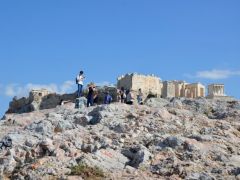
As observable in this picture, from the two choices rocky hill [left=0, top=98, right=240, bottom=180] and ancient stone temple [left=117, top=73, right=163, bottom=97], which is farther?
ancient stone temple [left=117, top=73, right=163, bottom=97]

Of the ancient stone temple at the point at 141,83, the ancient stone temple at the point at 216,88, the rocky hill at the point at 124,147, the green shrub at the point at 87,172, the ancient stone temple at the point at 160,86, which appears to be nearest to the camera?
the green shrub at the point at 87,172

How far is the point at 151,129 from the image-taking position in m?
20.8

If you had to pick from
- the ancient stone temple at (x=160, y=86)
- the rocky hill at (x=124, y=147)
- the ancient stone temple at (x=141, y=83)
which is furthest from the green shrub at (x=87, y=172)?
the ancient stone temple at (x=141, y=83)

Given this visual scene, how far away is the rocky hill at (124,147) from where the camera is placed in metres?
16.8

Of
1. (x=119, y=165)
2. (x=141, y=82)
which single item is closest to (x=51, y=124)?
(x=119, y=165)

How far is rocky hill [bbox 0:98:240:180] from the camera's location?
1675 centimetres

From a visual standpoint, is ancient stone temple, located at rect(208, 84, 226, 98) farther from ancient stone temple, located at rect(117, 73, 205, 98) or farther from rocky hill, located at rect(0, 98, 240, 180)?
rocky hill, located at rect(0, 98, 240, 180)

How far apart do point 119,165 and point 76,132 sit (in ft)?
10.0

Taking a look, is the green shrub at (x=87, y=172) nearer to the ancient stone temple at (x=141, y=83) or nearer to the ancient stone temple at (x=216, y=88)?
the ancient stone temple at (x=141, y=83)

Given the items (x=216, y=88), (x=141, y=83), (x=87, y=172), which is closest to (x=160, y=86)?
(x=141, y=83)

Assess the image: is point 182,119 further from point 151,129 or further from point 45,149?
point 45,149

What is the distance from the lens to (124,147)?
18.6 metres

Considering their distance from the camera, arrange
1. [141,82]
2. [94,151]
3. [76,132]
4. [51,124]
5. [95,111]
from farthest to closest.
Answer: [141,82] < [95,111] < [51,124] < [76,132] < [94,151]

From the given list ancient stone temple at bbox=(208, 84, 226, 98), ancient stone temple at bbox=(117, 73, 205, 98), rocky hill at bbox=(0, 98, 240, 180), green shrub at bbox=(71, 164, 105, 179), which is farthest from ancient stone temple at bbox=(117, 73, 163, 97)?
green shrub at bbox=(71, 164, 105, 179)
